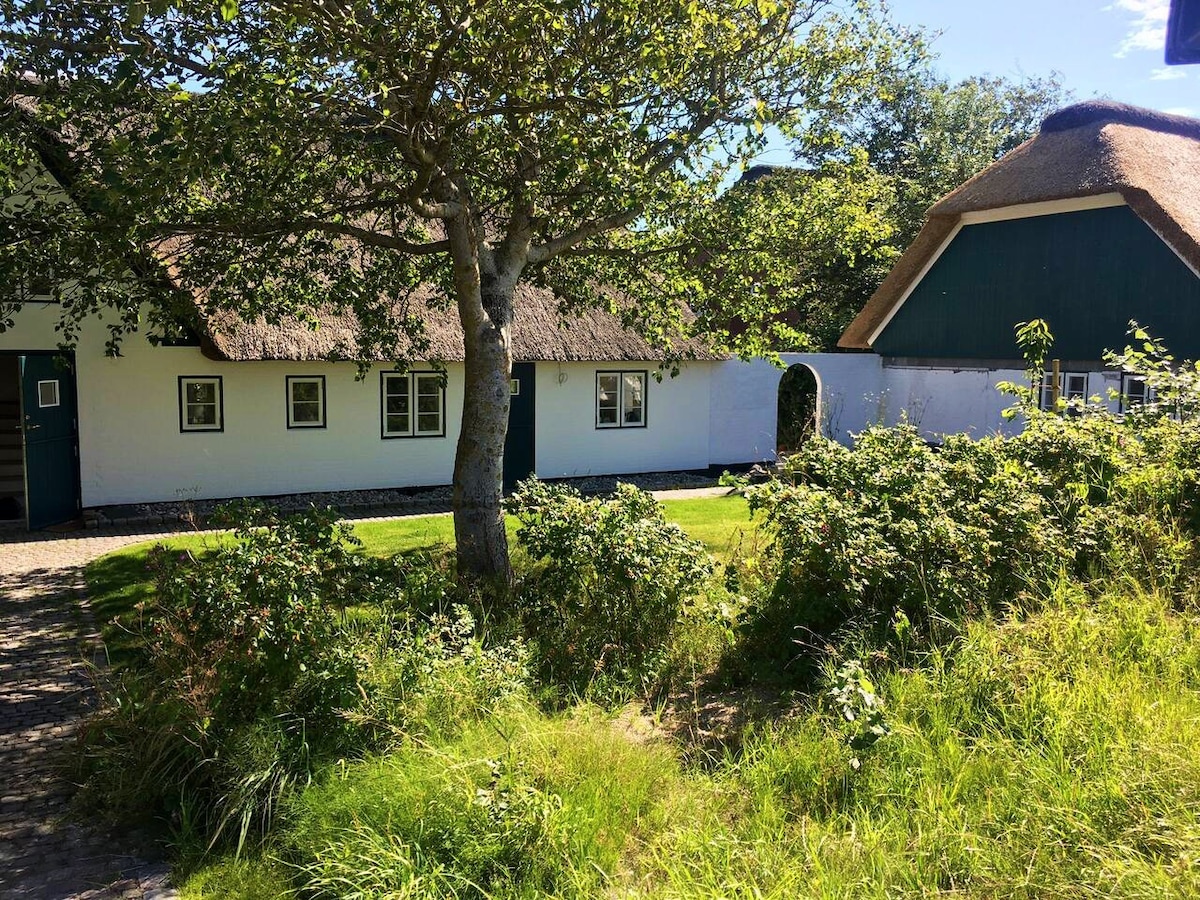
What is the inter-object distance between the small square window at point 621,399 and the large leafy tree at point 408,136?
663 cm

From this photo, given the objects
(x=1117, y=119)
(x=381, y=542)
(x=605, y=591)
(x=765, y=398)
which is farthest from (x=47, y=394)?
(x=1117, y=119)

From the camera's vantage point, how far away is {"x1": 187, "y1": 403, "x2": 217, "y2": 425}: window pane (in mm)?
12992

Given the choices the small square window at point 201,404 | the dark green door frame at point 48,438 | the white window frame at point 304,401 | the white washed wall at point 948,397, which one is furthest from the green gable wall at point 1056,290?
the dark green door frame at point 48,438

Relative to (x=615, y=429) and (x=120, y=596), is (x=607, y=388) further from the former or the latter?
(x=120, y=596)

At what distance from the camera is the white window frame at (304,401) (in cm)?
1358

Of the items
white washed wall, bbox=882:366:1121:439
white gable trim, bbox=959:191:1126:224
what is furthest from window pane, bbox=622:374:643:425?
white gable trim, bbox=959:191:1126:224

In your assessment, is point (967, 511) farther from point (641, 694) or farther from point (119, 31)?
point (119, 31)

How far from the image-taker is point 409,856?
3627 mm

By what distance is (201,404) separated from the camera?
1305 centimetres

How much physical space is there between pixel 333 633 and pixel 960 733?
3287 millimetres

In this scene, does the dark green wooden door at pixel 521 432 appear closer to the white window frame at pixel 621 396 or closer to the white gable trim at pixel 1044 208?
the white window frame at pixel 621 396

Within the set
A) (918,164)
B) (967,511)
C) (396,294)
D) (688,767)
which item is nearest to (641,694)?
(688,767)

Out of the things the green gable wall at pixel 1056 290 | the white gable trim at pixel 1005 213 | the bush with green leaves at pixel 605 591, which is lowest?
the bush with green leaves at pixel 605 591

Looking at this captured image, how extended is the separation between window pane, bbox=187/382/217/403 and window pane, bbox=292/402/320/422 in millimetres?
1145
